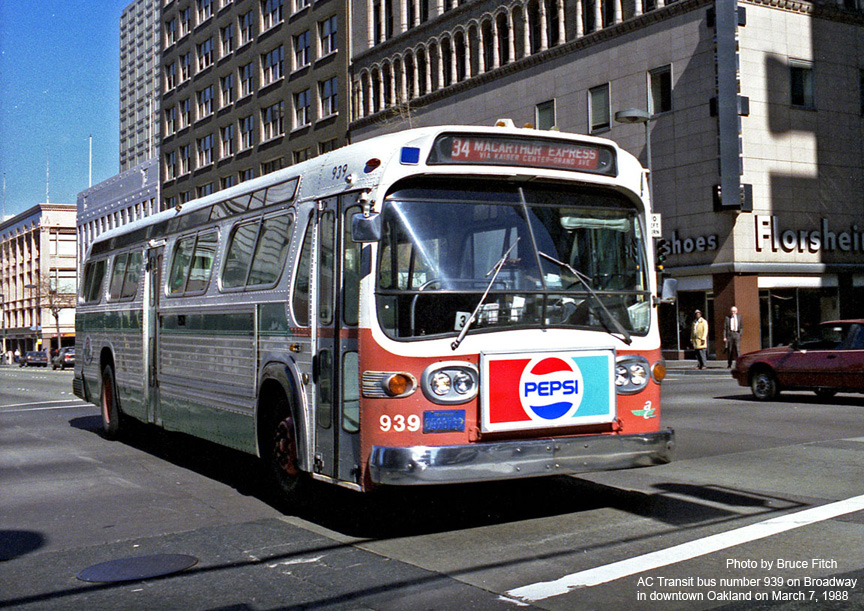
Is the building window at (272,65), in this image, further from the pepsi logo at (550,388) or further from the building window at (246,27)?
Result: the pepsi logo at (550,388)

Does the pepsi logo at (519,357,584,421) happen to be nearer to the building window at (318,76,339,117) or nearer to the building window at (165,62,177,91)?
the building window at (318,76,339,117)

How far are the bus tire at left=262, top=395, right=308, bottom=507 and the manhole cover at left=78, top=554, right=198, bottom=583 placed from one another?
4.76 feet

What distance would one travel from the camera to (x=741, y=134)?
32.9m

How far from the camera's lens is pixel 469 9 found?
43562 mm

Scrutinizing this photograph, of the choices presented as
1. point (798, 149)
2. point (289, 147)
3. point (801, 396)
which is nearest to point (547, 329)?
point (801, 396)

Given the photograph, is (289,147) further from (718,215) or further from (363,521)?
(363,521)

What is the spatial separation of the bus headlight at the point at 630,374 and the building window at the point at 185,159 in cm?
6652

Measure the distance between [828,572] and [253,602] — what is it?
3325mm

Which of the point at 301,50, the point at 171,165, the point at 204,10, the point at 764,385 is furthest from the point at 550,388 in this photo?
the point at 171,165

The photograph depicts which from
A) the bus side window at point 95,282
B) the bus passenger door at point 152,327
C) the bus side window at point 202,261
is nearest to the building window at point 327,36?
the bus side window at point 95,282

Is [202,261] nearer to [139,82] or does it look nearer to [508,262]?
[508,262]

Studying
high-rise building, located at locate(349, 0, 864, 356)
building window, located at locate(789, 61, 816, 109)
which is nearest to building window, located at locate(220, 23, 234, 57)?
high-rise building, located at locate(349, 0, 864, 356)

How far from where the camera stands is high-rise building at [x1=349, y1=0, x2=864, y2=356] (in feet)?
109

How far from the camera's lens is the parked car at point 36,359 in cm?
7688
